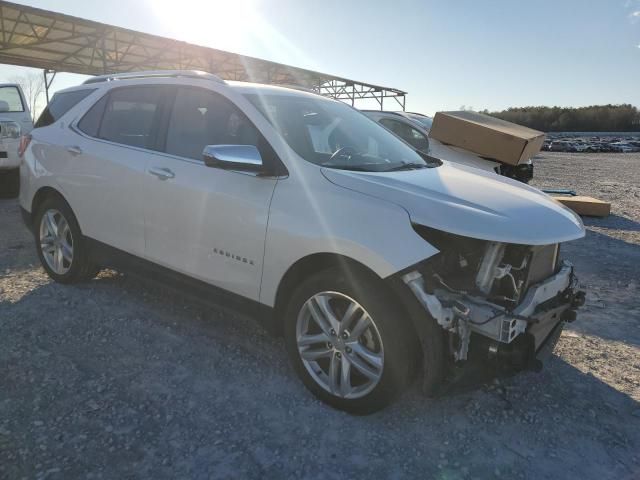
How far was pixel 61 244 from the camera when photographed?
4500 mm

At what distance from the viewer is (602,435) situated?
2.71 meters

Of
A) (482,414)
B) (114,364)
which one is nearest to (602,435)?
(482,414)

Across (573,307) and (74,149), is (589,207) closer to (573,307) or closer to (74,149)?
(573,307)

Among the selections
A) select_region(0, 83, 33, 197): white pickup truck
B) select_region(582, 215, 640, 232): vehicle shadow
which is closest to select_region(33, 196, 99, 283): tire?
select_region(0, 83, 33, 197): white pickup truck

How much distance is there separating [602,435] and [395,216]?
1.63 m

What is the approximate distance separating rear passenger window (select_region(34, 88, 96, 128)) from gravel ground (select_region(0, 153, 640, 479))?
1.64 m

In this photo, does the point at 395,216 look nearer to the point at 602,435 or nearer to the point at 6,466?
the point at 602,435

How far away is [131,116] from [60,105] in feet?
3.76

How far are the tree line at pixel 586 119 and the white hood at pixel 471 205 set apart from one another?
3008 inches

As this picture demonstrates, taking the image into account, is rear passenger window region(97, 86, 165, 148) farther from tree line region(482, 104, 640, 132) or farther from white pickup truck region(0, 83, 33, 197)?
tree line region(482, 104, 640, 132)

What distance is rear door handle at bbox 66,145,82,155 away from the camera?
4.14m

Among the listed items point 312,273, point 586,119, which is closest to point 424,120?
point 312,273

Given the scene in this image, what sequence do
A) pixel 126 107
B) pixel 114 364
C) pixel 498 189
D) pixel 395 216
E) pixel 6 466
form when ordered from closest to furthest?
pixel 6 466 < pixel 395 216 < pixel 498 189 < pixel 114 364 < pixel 126 107

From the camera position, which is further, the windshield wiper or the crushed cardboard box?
the crushed cardboard box
